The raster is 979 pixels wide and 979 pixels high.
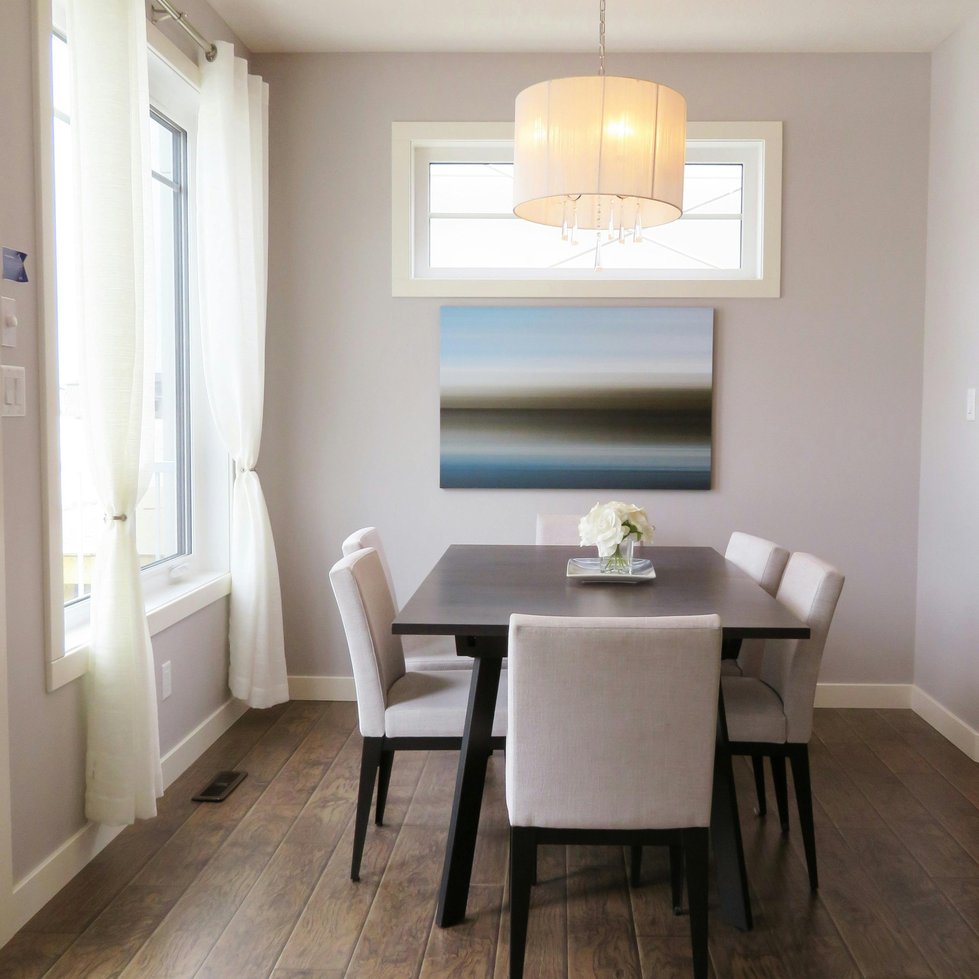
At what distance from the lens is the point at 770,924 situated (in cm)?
228

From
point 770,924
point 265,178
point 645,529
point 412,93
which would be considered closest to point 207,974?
point 770,924

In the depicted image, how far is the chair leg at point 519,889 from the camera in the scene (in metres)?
1.93

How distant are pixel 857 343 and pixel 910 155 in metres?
0.81

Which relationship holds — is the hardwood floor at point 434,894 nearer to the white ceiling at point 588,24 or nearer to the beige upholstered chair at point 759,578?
the beige upholstered chair at point 759,578

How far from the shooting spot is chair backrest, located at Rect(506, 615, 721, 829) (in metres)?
1.83

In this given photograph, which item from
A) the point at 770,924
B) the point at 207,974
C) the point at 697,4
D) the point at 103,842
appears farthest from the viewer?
the point at 697,4

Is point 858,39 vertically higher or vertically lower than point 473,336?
higher

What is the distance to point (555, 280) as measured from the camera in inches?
158

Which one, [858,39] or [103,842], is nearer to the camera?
[103,842]

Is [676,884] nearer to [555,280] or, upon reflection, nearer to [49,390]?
[49,390]

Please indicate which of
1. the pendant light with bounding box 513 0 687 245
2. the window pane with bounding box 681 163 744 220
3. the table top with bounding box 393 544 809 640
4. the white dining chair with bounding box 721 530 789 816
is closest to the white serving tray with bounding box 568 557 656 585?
the table top with bounding box 393 544 809 640

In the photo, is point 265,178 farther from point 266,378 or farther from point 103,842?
point 103,842

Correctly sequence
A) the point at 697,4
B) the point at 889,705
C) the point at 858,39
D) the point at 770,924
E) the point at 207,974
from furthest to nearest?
the point at 889,705 < the point at 858,39 < the point at 697,4 < the point at 770,924 < the point at 207,974

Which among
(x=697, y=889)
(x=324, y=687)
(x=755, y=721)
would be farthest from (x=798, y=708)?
(x=324, y=687)
